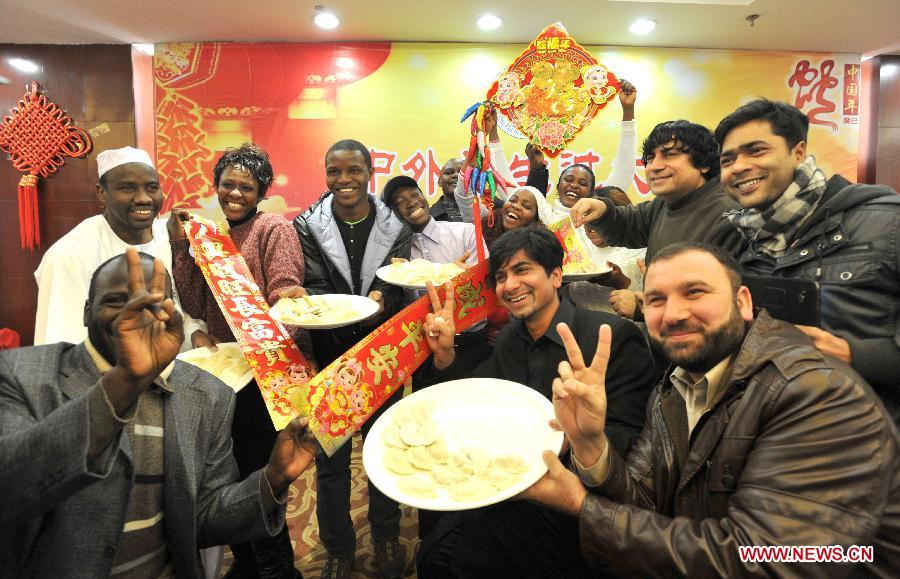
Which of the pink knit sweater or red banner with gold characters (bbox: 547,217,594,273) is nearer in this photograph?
the pink knit sweater

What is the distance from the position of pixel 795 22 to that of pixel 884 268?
14.3 feet

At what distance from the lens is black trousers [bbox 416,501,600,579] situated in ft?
5.35

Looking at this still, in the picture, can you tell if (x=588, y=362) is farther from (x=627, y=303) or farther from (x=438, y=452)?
(x=438, y=452)

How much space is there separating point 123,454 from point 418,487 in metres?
0.78

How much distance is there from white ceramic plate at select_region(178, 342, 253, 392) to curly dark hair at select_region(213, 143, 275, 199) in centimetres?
86

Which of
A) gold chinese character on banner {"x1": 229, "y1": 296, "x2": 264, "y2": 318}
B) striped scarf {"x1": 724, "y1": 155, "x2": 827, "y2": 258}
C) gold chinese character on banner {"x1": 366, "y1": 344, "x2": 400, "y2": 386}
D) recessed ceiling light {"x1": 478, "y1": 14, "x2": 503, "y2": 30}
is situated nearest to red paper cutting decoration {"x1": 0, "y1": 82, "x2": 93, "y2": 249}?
recessed ceiling light {"x1": 478, "y1": 14, "x2": 503, "y2": 30}

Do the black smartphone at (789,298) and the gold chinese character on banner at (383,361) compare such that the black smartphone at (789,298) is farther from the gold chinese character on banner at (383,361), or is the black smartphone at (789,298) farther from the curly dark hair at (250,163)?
the curly dark hair at (250,163)

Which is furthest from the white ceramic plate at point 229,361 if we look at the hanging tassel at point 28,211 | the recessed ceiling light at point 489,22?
the hanging tassel at point 28,211

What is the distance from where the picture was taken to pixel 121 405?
1039 millimetres

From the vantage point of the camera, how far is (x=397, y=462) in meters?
1.52

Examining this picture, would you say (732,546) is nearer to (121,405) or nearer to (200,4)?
(121,405)

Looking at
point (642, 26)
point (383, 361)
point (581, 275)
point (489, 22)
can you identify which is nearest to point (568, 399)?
point (383, 361)

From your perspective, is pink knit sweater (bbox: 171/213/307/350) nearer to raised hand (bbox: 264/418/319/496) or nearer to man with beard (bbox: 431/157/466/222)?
raised hand (bbox: 264/418/319/496)

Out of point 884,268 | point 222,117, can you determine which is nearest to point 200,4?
point 222,117
